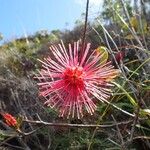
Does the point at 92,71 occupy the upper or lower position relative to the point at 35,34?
upper

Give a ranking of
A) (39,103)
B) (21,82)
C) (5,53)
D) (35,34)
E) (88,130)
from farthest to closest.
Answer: (35,34) → (5,53) → (21,82) → (39,103) → (88,130)

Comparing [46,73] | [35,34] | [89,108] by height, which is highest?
[46,73]

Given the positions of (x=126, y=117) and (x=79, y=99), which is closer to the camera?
(x=79, y=99)

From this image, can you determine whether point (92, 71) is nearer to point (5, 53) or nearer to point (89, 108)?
point (89, 108)

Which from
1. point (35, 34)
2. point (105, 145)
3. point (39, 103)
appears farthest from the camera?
point (35, 34)

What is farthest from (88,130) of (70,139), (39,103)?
(39,103)
